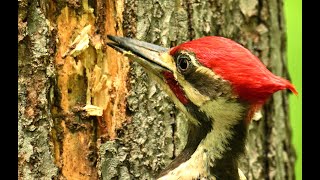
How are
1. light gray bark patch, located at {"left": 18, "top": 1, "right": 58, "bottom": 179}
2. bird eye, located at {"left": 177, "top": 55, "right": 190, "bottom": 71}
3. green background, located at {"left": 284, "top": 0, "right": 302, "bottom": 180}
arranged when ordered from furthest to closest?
green background, located at {"left": 284, "top": 0, "right": 302, "bottom": 180}
light gray bark patch, located at {"left": 18, "top": 1, "right": 58, "bottom": 179}
bird eye, located at {"left": 177, "top": 55, "right": 190, "bottom": 71}

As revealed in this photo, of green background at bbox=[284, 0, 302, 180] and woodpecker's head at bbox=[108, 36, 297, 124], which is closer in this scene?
woodpecker's head at bbox=[108, 36, 297, 124]

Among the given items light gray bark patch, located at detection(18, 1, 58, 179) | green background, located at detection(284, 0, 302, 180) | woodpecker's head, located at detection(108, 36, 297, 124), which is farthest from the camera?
green background, located at detection(284, 0, 302, 180)

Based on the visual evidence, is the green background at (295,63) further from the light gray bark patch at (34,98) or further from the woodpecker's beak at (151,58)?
the light gray bark patch at (34,98)

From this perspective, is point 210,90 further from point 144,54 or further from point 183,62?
point 144,54

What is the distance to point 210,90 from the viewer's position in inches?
105

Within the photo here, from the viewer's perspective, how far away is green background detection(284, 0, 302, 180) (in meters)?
3.80

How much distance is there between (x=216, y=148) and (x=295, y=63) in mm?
1347

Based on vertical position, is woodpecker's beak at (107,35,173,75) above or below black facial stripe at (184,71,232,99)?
above

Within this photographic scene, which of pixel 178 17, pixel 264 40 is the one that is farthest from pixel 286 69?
pixel 178 17

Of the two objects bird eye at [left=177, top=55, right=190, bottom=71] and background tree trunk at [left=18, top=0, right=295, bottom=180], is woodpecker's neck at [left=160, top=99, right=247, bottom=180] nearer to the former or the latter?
bird eye at [left=177, top=55, right=190, bottom=71]

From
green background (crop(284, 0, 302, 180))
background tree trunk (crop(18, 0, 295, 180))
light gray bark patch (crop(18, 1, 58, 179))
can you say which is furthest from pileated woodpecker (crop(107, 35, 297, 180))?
green background (crop(284, 0, 302, 180))

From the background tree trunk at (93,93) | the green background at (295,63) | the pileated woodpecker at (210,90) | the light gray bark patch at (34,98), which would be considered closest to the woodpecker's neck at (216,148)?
the pileated woodpecker at (210,90)

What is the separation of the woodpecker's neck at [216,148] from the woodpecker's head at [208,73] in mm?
31

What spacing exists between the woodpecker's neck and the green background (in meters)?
1.11
